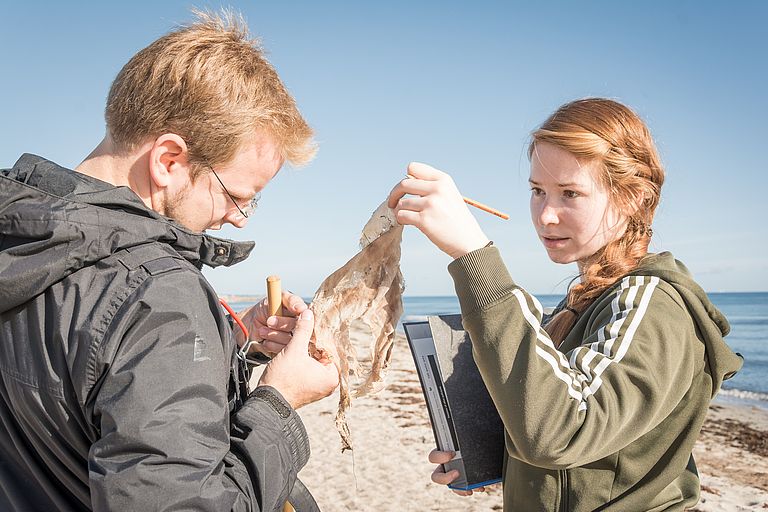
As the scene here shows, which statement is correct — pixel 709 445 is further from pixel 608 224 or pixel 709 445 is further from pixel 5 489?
pixel 5 489

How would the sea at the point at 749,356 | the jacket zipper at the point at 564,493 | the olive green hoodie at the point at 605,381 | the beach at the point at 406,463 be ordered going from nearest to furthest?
the olive green hoodie at the point at 605,381 → the jacket zipper at the point at 564,493 → the beach at the point at 406,463 → the sea at the point at 749,356

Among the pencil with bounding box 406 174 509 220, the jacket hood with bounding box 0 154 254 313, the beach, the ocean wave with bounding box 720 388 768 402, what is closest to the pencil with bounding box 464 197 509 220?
the pencil with bounding box 406 174 509 220

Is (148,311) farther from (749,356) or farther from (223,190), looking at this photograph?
(749,356)

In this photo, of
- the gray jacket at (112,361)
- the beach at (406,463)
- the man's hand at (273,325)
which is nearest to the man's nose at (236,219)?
the gray jacket at (112,361)

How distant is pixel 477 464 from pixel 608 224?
3.94 feet

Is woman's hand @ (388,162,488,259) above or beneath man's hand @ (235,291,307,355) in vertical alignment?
above

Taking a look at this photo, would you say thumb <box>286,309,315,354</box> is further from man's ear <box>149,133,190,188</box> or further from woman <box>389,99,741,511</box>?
man's ear <box>149,133,190,188</box>

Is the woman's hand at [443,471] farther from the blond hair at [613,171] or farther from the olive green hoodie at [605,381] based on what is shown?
the blond hair at [613,171]

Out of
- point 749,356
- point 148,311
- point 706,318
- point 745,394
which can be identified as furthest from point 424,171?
point 749,356

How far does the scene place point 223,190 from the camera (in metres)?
2.23

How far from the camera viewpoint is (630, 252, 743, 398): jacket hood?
7.33ft

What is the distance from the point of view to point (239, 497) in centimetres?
177

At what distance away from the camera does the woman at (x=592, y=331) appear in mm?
1918

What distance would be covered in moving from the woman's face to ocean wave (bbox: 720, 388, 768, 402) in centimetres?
2071
